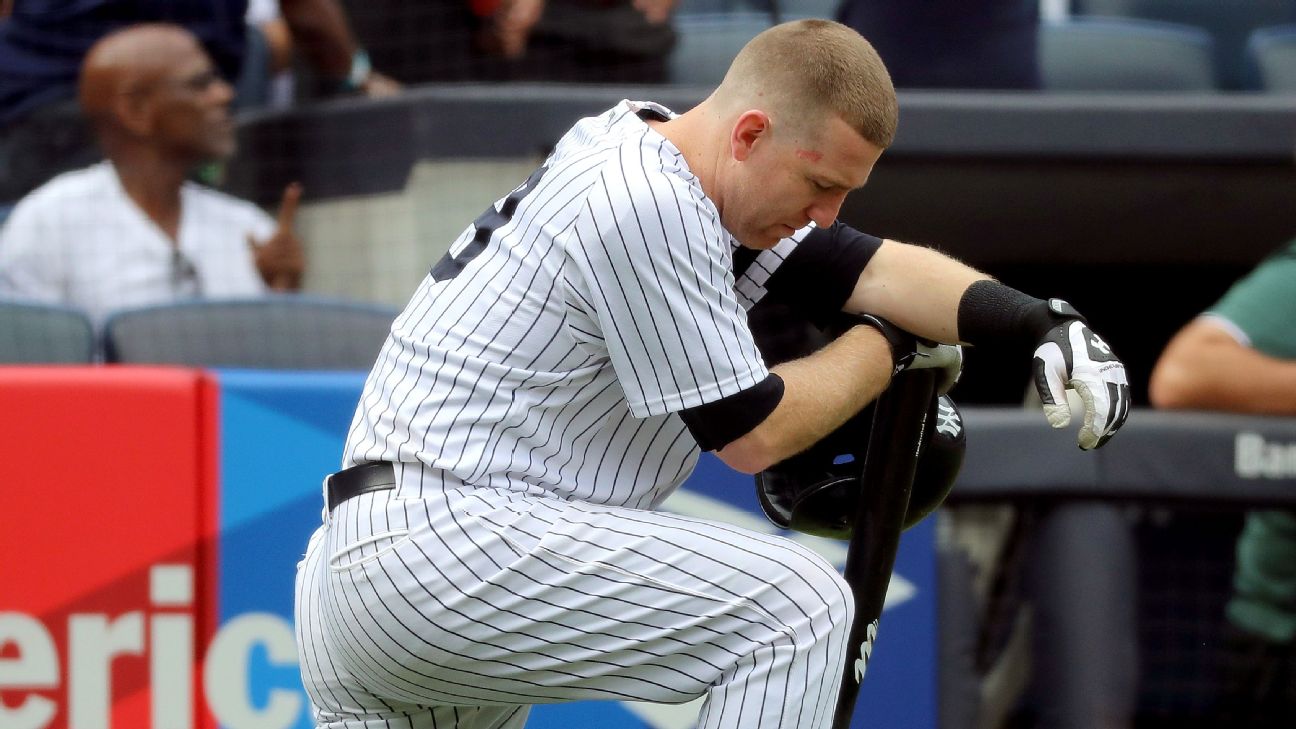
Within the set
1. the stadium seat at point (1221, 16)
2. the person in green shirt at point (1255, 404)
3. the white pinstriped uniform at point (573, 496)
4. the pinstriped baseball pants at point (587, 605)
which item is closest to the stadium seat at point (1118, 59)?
the stadium seat at point (1221, 16)

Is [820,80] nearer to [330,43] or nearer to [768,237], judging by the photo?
[768,237]

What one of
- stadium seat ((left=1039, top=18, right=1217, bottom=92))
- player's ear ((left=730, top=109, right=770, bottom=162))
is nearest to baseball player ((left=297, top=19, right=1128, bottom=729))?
player's ear ((left=730, top=109, right=770, bottom=162))

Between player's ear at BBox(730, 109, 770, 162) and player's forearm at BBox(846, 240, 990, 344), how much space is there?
0.38 meters

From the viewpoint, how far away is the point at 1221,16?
610 cm

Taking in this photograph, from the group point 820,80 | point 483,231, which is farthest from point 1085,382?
point 483,231

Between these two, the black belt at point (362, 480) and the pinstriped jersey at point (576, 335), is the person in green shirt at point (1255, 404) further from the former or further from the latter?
the black belt at point (362, 480)

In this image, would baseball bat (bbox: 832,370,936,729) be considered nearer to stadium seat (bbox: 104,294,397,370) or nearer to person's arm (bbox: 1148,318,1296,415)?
person's arm (bbox: 1148,318,1296,415)

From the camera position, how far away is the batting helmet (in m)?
2.63

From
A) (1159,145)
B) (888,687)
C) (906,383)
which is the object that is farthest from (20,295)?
(1159,145)

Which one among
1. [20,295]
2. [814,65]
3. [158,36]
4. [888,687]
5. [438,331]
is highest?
[158,36]

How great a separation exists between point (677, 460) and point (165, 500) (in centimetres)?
154

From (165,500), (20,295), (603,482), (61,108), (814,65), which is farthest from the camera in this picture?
(61,108)

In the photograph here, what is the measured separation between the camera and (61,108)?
16.7ft

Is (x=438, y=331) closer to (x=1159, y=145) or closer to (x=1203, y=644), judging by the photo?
(x=1203, y=644)
